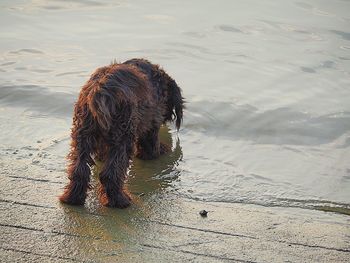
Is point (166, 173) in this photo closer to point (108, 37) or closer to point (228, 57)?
point (228, 57)

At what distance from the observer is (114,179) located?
16.6 ft

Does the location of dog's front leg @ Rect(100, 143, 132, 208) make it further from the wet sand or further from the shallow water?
the shallow water

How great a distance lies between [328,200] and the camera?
602 cm

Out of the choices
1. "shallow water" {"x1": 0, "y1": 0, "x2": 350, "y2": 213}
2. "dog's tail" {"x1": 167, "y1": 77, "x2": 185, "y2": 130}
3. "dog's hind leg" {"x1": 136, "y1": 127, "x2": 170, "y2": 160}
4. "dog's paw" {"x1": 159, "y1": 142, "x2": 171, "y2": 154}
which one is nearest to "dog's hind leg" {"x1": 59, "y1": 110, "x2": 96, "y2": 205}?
Result: "shallow water" {"x1": 0, "y1": 0, "x2": 350, "y2": 213}

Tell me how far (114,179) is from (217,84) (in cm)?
464

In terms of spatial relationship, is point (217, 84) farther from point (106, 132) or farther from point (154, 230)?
point (154, 230)

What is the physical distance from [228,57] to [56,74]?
3107 mm

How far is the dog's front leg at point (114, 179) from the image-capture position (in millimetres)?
5039

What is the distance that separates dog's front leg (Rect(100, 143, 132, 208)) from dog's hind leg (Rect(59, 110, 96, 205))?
15 cm

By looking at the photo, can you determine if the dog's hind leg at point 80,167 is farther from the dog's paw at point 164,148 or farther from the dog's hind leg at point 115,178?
the dog's paw at point 164,148

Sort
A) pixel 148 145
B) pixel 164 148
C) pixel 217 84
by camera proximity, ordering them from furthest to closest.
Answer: pixel 217 84 < pixel 164 148 < pixel 148 145

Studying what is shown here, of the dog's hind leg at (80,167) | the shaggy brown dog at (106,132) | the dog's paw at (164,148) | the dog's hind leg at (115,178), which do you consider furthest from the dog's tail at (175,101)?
the dog's hind leg at (80,167)

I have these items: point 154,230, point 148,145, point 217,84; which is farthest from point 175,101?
point 154,230

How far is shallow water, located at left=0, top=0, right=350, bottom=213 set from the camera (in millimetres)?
6383
